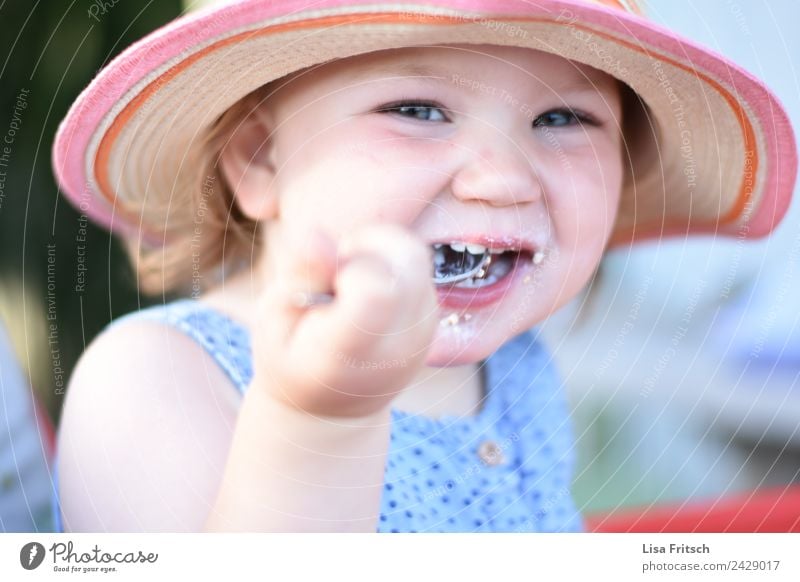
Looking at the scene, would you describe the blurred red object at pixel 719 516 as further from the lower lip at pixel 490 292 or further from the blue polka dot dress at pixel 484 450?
the lower lip at pixel 490 292

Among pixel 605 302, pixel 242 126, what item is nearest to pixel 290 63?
pixel 242 126

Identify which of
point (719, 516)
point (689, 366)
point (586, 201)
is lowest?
point (719, 516)

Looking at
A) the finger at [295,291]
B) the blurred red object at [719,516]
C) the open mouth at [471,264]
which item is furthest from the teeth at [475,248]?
the blurred red object at [719,516]

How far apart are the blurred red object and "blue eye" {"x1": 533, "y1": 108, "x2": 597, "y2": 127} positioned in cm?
27

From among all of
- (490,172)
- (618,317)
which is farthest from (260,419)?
(618,317)

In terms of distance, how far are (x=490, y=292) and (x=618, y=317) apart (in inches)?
5.6

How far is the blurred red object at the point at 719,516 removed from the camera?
2.07 feet

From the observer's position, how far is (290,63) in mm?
526

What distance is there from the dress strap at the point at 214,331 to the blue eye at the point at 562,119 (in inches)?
9.2

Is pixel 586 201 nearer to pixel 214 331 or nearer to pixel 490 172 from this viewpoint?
pixel 490 172

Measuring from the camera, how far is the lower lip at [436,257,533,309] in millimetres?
581

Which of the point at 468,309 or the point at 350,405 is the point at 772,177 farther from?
the point at 350,405

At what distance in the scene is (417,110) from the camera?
0.55 m

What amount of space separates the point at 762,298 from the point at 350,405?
1.24 ft
